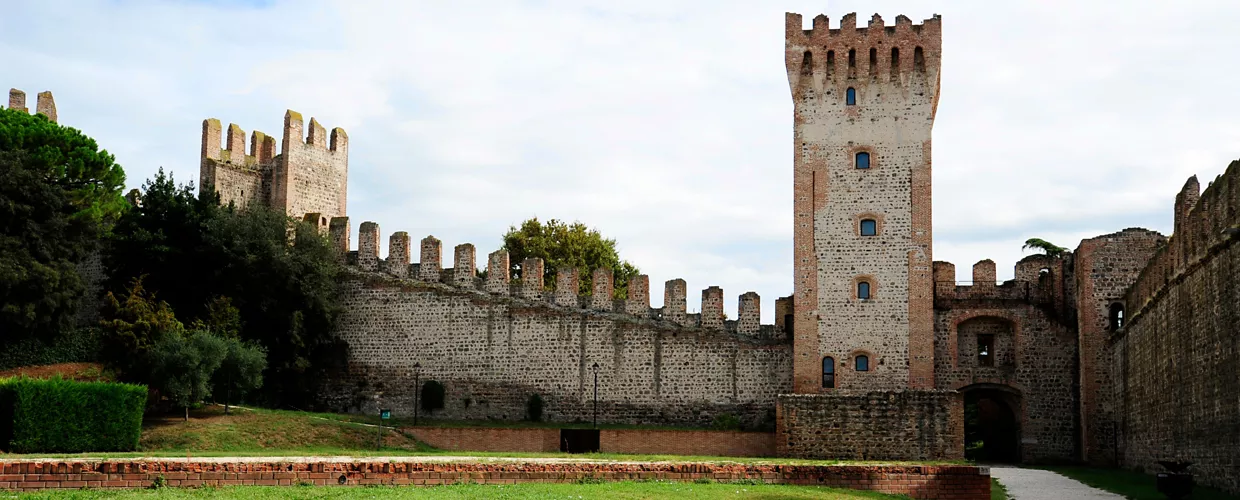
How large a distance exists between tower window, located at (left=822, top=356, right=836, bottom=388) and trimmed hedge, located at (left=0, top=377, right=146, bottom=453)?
1547 centimetres

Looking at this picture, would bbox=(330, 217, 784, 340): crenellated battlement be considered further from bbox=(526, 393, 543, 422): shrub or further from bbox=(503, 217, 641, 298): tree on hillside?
bbox=(503, 217, 641, 298): tree on hillside

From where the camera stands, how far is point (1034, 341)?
34219 mm

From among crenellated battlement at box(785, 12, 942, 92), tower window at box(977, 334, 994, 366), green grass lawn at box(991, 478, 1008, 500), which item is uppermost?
crenellated battlement at box(785, 12, 942, 92)

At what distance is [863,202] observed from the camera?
3391 centimetres

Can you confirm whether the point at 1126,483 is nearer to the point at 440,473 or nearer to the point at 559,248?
the point at 440,473

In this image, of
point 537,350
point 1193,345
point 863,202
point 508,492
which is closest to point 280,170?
point 537,350

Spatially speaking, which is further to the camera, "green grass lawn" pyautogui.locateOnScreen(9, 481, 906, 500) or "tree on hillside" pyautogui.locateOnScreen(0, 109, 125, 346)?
"tree on hillside" pyautogui.locateOnScreen(0, 109, 125, 346)

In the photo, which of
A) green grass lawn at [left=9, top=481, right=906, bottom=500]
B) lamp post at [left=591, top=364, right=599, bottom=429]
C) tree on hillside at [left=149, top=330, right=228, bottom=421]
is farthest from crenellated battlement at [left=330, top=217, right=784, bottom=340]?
green grass lawn at [left=9, top=481, right=906, bottom=500]

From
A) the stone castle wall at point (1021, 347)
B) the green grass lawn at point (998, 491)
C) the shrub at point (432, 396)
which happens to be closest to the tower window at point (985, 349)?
the stone castle wall at point (1021, 347)

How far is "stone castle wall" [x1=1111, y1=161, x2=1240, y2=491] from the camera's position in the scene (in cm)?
1961

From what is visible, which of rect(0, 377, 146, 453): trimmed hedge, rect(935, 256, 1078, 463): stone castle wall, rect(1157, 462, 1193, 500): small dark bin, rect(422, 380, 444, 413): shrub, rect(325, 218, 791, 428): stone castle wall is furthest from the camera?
rect(422, 380, 444, 413): shrub

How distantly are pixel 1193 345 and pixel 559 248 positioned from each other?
27.3 m

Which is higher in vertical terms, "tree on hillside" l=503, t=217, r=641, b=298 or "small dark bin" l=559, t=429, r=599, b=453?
"tree on hillside" l=503, t=217, r=641, b=298

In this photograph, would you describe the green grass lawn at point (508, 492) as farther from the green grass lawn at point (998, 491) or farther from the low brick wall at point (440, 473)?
the green grass lawn at point (998, 491)
